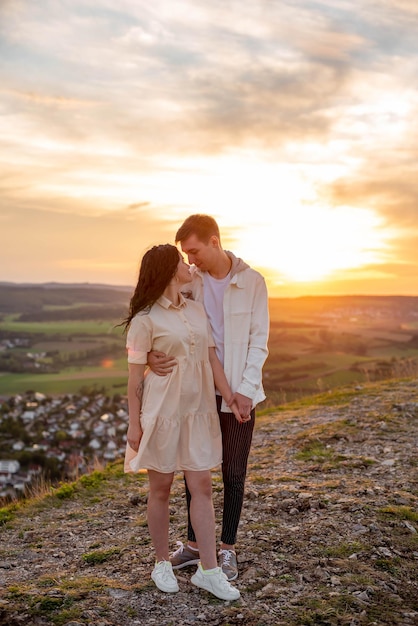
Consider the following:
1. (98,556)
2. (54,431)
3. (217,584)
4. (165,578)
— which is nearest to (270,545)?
(217,584)

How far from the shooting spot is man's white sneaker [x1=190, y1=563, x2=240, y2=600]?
4.09 metres

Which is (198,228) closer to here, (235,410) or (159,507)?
(235,410)

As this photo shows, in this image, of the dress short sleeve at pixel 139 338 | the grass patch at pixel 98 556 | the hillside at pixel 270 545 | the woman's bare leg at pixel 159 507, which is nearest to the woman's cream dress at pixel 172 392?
the dress short sleeve at pixel 139 338

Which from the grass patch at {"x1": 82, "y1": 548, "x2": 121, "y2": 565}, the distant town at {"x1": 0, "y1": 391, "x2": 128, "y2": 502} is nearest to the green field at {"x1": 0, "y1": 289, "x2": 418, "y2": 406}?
the distant town at {"x1": 0, "y1": 391, "x2": 128, "y2": 502}

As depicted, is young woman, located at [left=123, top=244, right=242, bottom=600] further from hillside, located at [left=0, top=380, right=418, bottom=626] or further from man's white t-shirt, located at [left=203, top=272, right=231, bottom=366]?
hillside, located at [left=0, top=380, right=418, bottom=626]

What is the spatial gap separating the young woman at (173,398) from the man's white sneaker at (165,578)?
228 millimetres

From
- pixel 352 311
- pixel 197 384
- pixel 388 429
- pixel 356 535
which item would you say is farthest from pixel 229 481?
pixel 352 311

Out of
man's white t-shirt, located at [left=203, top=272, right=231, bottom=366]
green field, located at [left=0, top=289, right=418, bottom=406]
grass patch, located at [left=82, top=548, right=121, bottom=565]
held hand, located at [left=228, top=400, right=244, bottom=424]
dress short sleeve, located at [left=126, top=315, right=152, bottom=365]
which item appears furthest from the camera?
green field, located at [left=0, top=289, right=418, bottom=406]

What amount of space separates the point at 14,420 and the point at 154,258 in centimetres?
2865

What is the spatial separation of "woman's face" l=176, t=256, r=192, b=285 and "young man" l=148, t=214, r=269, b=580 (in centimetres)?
13

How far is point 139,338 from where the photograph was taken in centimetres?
393

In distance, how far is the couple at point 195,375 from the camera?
3975mm

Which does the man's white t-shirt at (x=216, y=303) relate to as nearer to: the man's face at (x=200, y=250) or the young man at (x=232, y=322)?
the young man at (x=232, y=322)

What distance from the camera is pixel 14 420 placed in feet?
99.8
